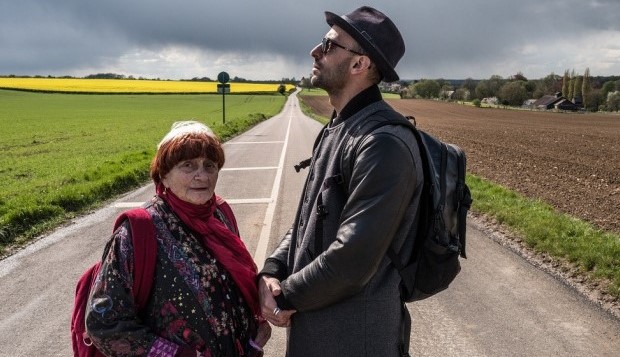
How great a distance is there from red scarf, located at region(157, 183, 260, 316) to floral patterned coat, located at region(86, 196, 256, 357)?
26 mm

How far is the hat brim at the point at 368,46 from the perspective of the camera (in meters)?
1.95

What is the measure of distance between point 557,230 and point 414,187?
20.2 ft

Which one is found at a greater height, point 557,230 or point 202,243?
point 202,243

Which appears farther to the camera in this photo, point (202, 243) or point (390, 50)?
point (202, 243)

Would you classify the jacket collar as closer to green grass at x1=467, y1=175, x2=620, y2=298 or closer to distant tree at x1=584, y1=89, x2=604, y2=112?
green grass at x1=467, y1=175, x2=620, y2=298

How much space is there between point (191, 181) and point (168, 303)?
1.57 ft

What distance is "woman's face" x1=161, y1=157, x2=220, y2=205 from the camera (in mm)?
2156

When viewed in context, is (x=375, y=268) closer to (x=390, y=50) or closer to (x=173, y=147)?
(x=390, y=50)

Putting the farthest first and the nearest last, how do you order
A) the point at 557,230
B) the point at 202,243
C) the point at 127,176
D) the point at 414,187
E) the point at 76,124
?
the point at 76,124
the point at 127,176
the point at 557,230
the point at 202,243
the point at 414,187

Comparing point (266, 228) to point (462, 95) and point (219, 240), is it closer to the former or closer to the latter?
point (219, 240)

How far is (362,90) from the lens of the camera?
2.05 m

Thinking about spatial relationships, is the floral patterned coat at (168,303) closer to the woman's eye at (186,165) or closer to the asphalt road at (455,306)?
the woman's eye at (186,165)

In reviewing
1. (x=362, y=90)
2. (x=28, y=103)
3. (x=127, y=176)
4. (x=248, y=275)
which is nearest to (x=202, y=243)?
(x=248, y=275)

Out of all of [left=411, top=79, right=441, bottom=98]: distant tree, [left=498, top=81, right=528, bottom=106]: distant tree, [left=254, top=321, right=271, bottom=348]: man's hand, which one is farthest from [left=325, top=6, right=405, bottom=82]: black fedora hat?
[left=411, top=79, right=441, bottom=98]: distant tree
